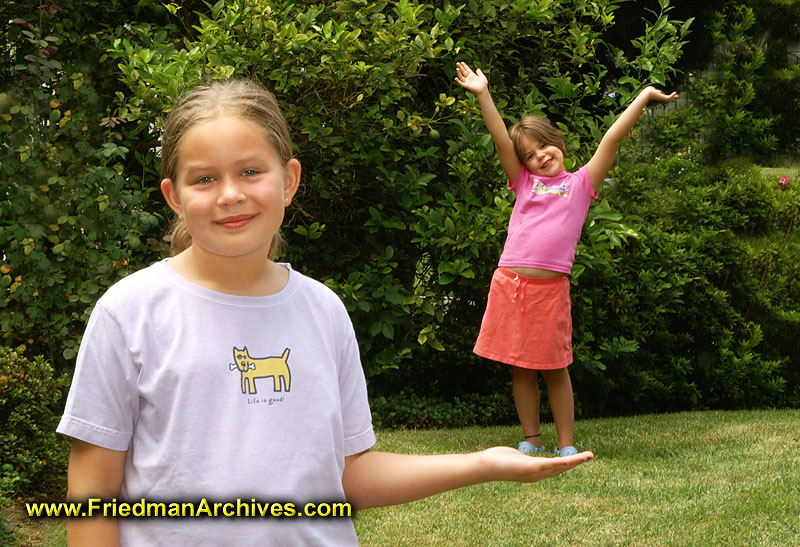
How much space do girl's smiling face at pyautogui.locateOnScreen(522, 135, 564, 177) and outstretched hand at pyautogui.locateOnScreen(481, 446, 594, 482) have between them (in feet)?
10.7

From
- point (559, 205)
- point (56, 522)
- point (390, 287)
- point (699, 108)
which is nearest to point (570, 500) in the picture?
point (559, 205)

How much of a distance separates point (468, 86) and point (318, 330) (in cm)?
298

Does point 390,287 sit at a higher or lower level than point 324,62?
lower

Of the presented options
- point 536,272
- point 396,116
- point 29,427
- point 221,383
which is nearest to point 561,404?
point 536,272

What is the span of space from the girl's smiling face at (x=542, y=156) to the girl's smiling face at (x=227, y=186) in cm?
322

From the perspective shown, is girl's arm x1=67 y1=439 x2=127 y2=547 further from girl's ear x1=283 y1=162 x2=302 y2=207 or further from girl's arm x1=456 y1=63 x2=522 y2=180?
girl's arm x1=456 y1=63 x2=522 y2=180

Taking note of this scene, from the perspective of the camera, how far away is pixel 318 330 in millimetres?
1498

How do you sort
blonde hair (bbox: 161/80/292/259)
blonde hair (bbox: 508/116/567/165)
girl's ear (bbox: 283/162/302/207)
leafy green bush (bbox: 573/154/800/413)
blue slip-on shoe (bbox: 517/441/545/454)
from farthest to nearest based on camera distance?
1. leafy green bush (bbox: 573/154/800/413)
2. blue slip-on shoe (bbox: 517/441/545/454)
3. blonde hair (bbox: 508/116/567/165)
4. girl's ear (bbox: 283/162/302/207)
5. blonde hair (bbox: 161/80/292/259)

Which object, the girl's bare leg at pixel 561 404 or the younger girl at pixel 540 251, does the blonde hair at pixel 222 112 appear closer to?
the younger girl at pixel 540 251

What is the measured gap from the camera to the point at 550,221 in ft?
14.6

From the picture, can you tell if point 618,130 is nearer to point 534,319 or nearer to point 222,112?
point 534,319

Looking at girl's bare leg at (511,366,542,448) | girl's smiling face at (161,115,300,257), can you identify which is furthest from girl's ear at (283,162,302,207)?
girl's bare leg at (511,366,542,448)

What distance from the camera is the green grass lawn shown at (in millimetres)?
3395

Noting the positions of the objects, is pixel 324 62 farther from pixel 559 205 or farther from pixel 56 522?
pixel 56 522
